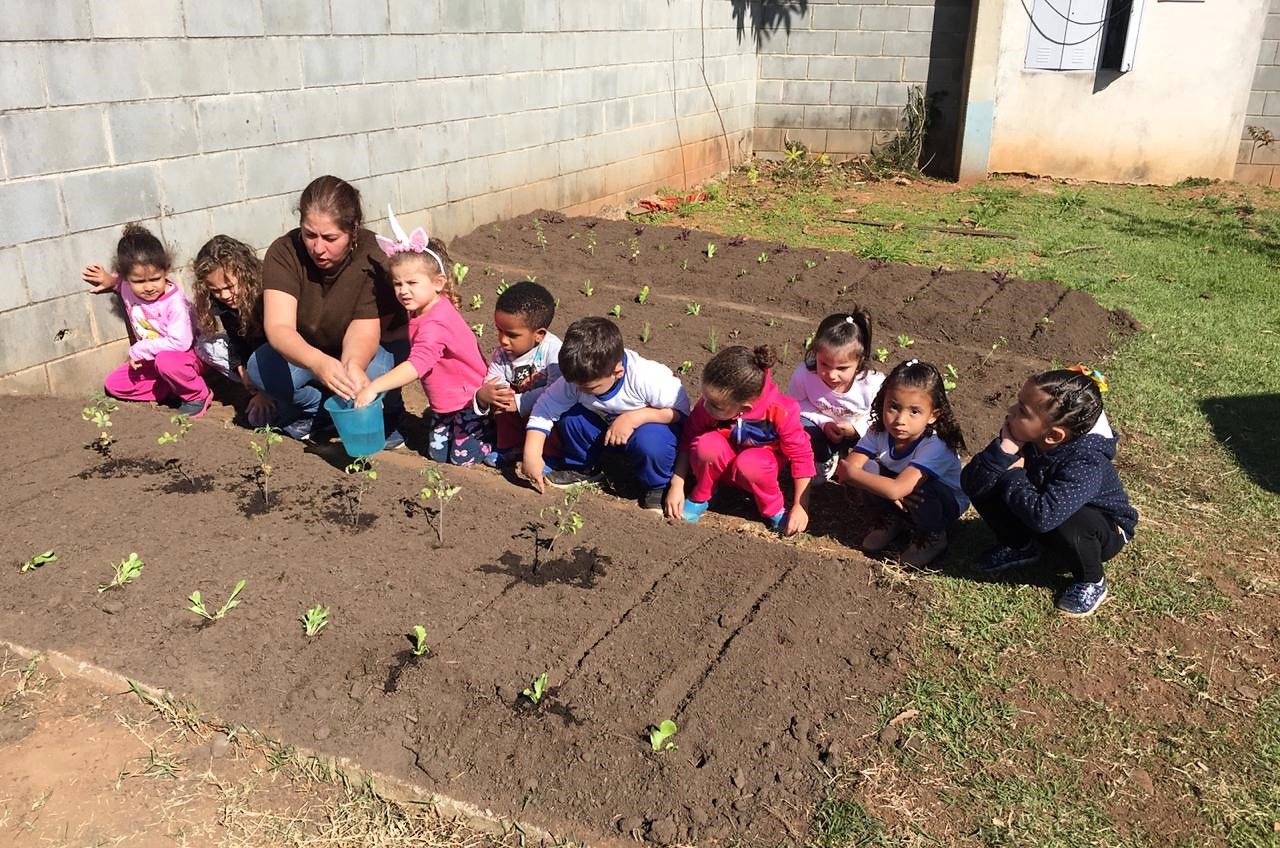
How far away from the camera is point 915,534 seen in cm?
396

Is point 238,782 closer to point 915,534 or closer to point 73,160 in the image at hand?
point 915,534

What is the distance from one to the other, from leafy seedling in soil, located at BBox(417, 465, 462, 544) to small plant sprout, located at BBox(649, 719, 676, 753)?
133 cm

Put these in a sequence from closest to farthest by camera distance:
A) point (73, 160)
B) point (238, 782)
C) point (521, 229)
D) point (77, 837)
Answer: point (77, 837) < point (238, 782) < point (73, 160) < point (521, 229)

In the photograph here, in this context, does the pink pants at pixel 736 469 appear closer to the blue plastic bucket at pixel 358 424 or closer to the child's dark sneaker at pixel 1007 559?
the child's dark sneaker at pixel 1007 559

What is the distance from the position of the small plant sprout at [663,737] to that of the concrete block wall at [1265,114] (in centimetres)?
1181

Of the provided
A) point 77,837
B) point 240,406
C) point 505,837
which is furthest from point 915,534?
point 240,406

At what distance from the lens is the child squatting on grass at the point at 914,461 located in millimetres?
3693

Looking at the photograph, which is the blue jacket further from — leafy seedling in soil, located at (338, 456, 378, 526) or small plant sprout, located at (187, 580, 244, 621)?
small plant sprout, located at (187, 580, 244, 621)

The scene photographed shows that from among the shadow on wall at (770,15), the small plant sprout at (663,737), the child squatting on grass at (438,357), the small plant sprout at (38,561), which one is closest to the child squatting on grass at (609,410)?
the child squatting on grass at (438,357)

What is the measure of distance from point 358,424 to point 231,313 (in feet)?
4.48

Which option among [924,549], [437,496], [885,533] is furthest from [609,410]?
[924,549]

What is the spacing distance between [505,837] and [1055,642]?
1.96m

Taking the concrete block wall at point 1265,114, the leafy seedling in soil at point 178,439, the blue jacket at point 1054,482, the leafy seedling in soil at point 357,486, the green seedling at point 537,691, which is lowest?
the green seedling at point 537,691

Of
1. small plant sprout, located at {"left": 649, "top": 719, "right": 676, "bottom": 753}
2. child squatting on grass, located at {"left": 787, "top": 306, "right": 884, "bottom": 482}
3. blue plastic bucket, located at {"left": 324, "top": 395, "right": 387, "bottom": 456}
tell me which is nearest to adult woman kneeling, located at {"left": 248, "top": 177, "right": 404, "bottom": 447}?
blue plastic bucket, located at {"left": 324, "top": 395, "right": 387, "bottom": 456}
